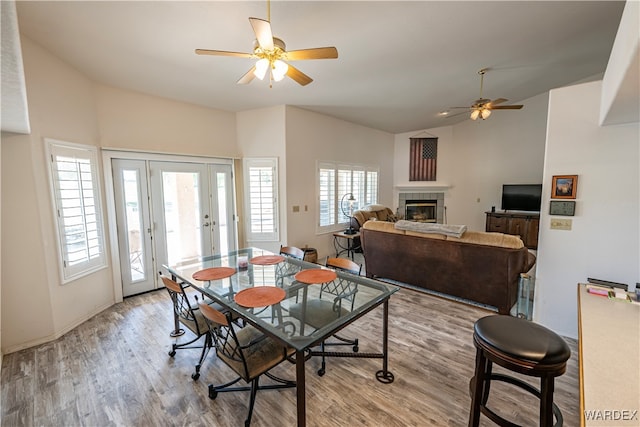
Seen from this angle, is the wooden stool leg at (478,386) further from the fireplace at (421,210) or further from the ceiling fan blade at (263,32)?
the fireplace at (421,210)

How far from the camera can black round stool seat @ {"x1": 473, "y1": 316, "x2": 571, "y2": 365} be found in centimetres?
119

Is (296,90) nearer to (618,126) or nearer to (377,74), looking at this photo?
(377,74)

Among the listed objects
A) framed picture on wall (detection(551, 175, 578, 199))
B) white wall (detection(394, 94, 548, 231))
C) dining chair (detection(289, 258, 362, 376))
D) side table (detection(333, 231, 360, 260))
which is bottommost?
side table (detection(333, 231, 360, 260))

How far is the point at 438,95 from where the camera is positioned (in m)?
4.68

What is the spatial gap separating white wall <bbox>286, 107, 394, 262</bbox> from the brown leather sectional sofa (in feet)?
4.69

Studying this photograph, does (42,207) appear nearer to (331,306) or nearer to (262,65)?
(262,65)

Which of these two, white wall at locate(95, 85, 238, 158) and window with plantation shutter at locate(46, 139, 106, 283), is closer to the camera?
window with plantation shutter at locate(46, 139, 106, 283)

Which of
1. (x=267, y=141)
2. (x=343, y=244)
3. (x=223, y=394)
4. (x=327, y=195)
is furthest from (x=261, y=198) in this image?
(x=223, y=394)

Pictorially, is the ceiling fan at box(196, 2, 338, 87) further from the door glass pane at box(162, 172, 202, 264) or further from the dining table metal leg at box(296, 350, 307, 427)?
the door glass pane at box(162, 172, 202, 264)

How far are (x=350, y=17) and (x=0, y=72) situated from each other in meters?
2.56

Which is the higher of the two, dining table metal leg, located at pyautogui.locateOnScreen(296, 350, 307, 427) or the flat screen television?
the flat screen television

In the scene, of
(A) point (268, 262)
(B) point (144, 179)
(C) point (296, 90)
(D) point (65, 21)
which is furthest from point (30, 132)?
(C) point (296, 90)

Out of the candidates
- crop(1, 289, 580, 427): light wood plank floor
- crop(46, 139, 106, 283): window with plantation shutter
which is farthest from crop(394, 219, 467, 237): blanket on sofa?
crop(46, 139, 106, 283): window with plantation shutter

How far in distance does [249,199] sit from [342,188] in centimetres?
226
